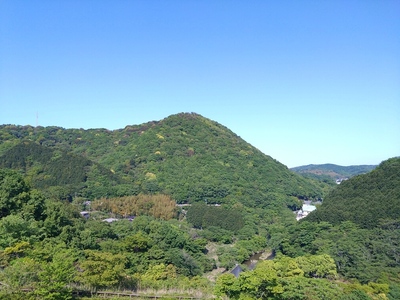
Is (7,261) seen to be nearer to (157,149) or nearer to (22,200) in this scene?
(22,200)

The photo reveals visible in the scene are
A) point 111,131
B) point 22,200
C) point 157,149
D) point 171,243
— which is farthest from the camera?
point 111,131

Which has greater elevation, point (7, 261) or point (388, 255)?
point (7, 261)

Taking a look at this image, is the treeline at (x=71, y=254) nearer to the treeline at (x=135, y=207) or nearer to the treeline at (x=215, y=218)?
the treeline at (x=215, y=218)

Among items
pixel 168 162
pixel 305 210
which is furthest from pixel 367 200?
pixel 168 162

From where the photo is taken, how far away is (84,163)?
193 ft

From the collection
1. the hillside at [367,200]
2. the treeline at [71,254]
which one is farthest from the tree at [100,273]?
Result: the hillside at [367,200]

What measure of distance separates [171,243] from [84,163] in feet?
113

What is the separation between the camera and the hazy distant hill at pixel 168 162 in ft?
188

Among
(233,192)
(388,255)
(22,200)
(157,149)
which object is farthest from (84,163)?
(388,255)

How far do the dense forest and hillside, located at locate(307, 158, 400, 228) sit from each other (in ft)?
0.57

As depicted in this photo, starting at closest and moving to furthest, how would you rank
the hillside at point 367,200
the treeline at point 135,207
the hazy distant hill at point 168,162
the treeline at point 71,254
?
1. the treeline at point 71,254
2. the hillside at point 367,200
3. the treeline at point 135,207
4. the hazy distant hill at point 168,162

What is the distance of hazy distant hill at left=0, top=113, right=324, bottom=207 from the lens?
5719 cm

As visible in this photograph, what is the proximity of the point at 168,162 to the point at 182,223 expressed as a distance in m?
25.1

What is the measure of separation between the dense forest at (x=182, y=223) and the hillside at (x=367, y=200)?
175 mm
